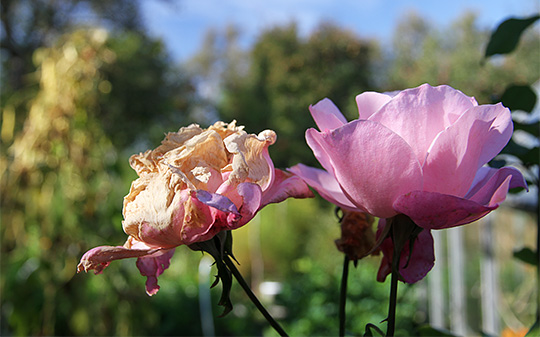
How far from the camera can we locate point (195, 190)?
20 centimetres

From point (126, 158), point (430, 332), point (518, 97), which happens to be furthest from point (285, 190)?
point (126, 158)

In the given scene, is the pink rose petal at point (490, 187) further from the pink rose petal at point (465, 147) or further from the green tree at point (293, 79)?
the green tree at point (293, 79)

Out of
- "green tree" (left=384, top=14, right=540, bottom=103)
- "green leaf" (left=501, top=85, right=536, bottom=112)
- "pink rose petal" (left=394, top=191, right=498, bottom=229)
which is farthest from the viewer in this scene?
"green tree" (left=384, top=14, right=540, bottom=103)

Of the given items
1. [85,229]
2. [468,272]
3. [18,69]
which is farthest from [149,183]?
[18,69]

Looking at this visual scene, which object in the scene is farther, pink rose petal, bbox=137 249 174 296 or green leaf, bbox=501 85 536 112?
green leaf, bbox=501 85 536 112

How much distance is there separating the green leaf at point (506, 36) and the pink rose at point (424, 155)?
26cm

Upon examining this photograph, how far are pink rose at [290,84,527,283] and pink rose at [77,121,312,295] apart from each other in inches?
1.1

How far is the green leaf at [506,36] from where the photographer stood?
44 centimetres

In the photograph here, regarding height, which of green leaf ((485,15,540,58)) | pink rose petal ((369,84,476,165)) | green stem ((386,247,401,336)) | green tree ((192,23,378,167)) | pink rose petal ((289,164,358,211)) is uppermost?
green leaf ((485,15,540,58))

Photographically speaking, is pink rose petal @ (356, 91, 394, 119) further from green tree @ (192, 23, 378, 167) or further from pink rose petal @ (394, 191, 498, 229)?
green tree @ (192, 23, 378, 167)

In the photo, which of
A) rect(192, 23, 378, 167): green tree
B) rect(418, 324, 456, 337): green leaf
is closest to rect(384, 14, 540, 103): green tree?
rect(192, 23, 378, 167): green tree

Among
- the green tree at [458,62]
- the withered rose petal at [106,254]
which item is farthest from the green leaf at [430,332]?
the green tree at [458,62]

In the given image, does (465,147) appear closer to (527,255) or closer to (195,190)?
(195,190)

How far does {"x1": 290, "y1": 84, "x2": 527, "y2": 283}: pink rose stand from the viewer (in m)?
0.20
